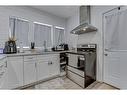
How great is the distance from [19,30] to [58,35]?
1729 mm

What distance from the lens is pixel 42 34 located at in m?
3.76

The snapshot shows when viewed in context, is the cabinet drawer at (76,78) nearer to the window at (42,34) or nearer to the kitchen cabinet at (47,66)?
the kitchen cabinet at (47,66)

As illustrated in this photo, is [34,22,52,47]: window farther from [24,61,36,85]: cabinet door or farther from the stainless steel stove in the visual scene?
the stainless steel stove

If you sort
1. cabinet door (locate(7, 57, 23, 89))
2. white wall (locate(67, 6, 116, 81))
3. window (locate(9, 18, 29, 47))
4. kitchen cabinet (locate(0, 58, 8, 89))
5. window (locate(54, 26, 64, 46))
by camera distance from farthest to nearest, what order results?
window (locate(54, 26, 64, 46))
window (locate(9, 18, 29, 47))
white wall (locate(67, 6, 116, 81))
cabinet door (locate(7, 57, 23, 89))
kitchen cabinet (locate(0, 58, 8, 89))

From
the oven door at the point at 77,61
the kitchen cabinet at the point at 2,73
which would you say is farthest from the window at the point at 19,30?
the oven door at the point at 77,61

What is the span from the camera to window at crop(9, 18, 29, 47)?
2877 mm

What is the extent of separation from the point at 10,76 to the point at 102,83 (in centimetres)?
231

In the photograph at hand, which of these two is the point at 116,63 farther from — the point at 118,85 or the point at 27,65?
the point at 27,65

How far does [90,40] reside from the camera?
3.13 meters

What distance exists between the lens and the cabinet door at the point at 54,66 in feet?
9.68

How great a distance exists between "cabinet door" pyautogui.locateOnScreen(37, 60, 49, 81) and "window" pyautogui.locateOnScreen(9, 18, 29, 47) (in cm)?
94

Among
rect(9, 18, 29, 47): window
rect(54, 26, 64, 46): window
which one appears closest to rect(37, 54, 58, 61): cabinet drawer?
rect(9, 18, 29, 47): window

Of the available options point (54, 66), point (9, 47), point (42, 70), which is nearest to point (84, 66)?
point (54, 66)
